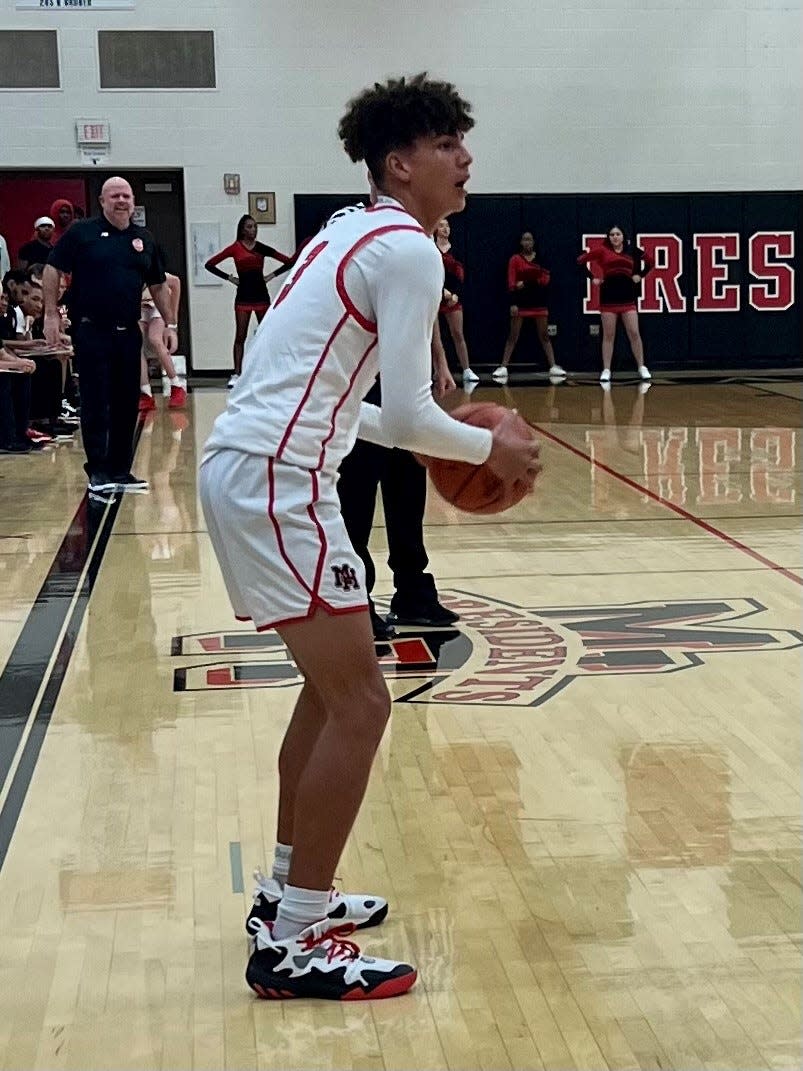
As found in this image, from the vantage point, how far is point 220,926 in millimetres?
3293

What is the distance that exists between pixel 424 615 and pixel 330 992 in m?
3.13

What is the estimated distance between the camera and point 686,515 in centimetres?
849

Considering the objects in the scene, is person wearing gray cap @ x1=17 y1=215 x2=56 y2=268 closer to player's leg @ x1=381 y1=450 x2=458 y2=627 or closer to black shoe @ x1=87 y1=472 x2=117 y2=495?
black shoe @ x1=87 y1=472 x2=117 y2=495

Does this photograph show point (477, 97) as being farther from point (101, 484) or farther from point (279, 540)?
point (279, 540)

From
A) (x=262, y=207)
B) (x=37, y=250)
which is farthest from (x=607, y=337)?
(x=37, y=250)

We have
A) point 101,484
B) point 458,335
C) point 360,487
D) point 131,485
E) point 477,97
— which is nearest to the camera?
point 360,487

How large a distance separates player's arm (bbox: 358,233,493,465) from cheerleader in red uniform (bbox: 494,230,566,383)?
1585 centimetres

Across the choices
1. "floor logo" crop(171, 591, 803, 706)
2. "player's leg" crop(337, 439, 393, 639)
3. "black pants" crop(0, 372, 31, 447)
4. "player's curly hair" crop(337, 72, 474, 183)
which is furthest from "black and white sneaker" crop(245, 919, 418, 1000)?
"black pants" crop(0, 372, 31, 447)

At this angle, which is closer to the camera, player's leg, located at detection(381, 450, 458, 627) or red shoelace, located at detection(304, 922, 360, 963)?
red shoelace, located at detection(304, 922, 360, 963)

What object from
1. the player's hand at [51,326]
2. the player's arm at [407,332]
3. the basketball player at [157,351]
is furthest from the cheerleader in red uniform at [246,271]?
the player's arm at [407,332]

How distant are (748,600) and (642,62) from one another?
46.6ft

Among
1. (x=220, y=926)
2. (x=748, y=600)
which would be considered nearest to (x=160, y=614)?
(x=748, y=600)

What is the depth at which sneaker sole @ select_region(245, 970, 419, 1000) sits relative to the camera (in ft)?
9.62

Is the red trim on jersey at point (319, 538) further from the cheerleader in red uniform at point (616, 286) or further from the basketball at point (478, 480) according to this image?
the cheerleader in red uniform at point (616, 286)
